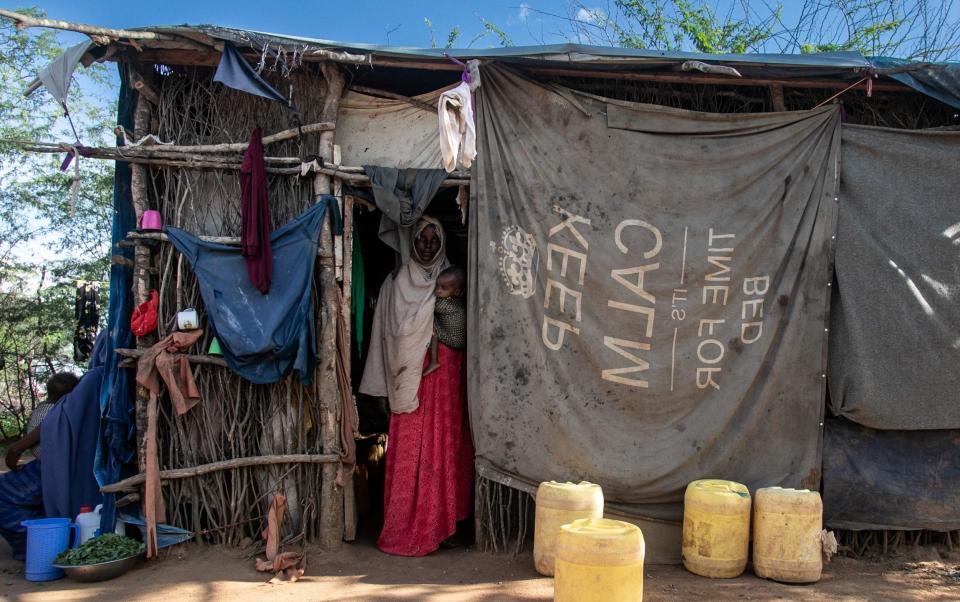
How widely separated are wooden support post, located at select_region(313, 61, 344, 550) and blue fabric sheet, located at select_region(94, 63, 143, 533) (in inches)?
48.9

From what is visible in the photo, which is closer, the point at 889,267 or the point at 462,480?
the point at 889,267

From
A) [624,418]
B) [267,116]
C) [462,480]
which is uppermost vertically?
[267,116]

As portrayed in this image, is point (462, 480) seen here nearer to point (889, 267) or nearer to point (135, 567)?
point (135, 567)

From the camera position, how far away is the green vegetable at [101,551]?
4184 mm

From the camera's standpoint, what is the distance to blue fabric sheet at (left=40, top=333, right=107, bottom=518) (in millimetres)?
4781

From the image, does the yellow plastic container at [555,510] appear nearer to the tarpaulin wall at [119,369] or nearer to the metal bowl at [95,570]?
the metal bowl at [95,570]

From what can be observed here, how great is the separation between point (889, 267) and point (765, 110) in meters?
1.29

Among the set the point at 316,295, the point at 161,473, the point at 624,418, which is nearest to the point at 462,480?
the point at 624,418

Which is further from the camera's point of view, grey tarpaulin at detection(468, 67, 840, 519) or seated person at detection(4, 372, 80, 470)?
seated person at detection(4, 372, 80, 470)

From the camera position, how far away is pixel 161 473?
4.53m

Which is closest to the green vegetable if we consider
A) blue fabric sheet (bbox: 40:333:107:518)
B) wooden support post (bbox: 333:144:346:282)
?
blue fabric sheet (bbox: 40:333:107:518)

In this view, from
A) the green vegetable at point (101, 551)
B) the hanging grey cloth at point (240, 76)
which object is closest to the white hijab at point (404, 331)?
the hanging grey cloth at point (240, 76)

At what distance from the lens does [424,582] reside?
166 inches

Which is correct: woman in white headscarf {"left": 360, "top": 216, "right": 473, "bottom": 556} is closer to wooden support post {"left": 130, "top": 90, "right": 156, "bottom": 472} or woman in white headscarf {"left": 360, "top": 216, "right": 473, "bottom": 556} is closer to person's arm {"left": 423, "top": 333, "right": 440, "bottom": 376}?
person's arm {"left": 423, "top": 333, "right": 440, "bottom": 376}
